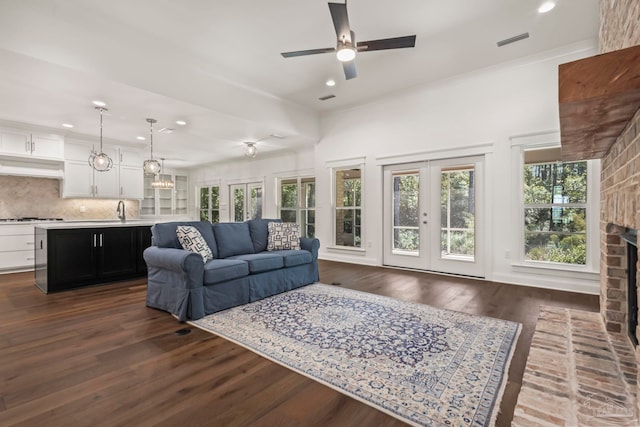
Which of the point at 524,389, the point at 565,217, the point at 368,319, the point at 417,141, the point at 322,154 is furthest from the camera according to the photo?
the point at 322,154

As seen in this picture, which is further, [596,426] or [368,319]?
[368,319]

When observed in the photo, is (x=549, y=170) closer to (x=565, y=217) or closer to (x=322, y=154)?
(x=565, y=217)

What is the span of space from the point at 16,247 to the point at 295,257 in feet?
17.3

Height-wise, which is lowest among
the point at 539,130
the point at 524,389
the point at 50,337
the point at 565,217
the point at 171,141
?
the point at 50,337

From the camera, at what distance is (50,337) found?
267 centimetres

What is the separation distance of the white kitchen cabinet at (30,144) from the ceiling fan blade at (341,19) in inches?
261

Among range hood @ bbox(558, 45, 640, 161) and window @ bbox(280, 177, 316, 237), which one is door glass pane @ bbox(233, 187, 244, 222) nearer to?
window @ bbox(280, 177, 316, 237)

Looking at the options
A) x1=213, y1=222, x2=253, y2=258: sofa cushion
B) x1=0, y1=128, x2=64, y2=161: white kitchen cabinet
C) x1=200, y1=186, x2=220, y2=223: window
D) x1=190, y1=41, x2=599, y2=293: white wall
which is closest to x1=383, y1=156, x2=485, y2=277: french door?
x1=190, y1=41, x2=599, y2=293: white wall

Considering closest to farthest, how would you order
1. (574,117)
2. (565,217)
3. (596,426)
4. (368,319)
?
(596,426) < (574,117) < (368,319) < (565,217)

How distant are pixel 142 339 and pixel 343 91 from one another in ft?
15.6

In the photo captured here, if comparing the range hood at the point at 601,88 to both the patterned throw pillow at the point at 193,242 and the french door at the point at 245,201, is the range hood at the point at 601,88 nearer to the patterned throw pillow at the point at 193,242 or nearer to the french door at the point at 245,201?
the patterned throw pillow at the point at 193,242

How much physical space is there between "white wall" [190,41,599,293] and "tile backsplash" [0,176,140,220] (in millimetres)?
5323

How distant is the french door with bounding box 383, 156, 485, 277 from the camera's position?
4.93m

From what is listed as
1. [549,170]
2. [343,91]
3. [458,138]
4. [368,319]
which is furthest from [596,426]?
[343,91]
